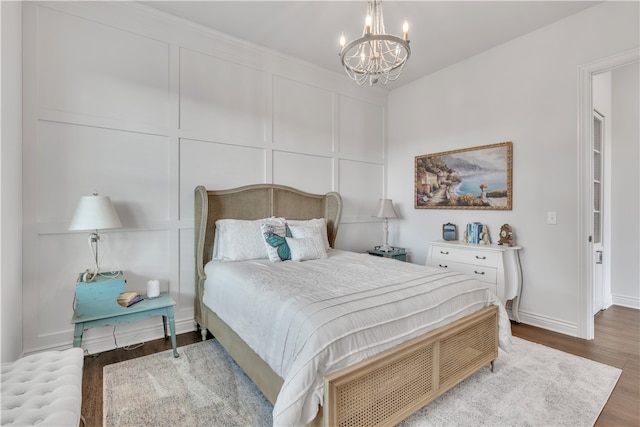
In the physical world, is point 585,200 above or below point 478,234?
above

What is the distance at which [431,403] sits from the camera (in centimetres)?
185

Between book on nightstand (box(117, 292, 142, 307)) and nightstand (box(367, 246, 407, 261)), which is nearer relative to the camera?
book on nightstand (box(117, 292, 142, 307))

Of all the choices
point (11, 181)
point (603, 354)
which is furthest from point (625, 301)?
point (11, 181)

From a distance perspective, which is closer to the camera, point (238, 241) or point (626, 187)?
point (238, 241)

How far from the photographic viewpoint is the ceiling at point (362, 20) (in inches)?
107

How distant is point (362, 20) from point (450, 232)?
2638 mm

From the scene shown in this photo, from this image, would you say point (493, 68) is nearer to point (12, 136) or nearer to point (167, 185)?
point (167, 185)

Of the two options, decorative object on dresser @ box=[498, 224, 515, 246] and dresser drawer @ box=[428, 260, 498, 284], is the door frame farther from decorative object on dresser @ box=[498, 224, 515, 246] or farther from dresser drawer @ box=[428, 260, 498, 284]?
dresser drawer @ box=[428, 260, 498, 284]

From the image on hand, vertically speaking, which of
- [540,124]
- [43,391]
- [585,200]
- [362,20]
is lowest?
[43,391]

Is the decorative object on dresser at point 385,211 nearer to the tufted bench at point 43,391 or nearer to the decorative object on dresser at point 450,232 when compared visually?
the decorative object on dresser at point 450,232

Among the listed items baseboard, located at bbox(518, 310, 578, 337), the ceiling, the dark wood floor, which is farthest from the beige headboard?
the dark wood floor

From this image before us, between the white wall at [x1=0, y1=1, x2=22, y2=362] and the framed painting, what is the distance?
4.21 m

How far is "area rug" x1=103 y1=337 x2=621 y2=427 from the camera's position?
1711 mm

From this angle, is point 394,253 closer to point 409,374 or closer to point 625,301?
point 409,374
